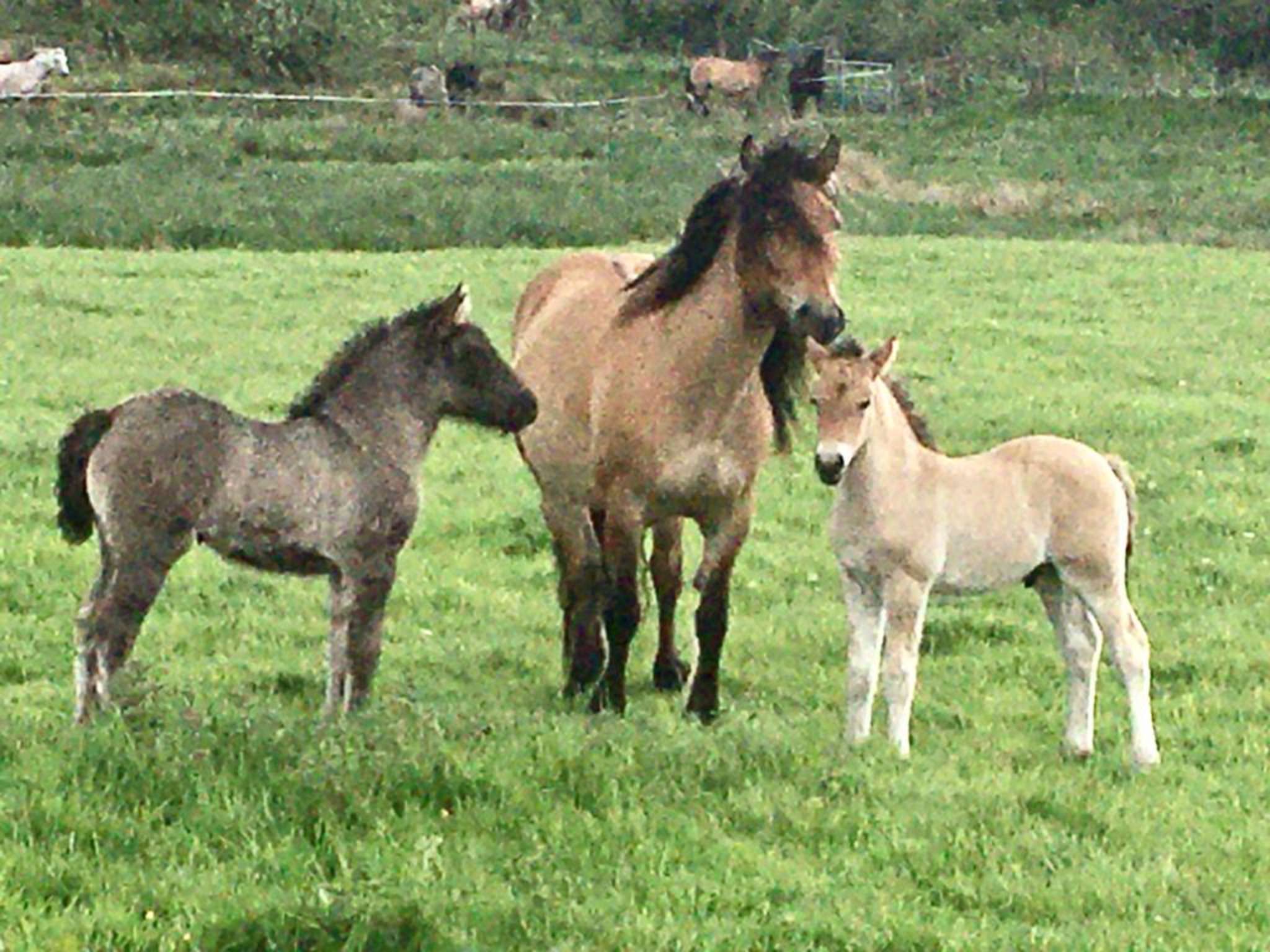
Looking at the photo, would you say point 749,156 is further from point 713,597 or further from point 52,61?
point 52,61

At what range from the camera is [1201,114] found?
40250 mm

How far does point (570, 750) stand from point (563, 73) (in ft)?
141

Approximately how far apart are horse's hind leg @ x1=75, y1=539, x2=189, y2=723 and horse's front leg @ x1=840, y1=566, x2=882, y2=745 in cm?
254

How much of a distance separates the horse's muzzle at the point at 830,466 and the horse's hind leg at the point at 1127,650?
1.28m

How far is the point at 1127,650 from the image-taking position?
7.65 m

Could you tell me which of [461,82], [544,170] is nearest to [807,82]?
[461,82]

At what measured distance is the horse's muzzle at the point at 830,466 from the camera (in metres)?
6.97

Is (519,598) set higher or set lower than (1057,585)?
lower

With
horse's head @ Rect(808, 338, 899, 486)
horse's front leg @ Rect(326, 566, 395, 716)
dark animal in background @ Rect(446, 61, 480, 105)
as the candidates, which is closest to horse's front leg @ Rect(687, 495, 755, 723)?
horse's head @ Rect(808, 338, 899, 486)

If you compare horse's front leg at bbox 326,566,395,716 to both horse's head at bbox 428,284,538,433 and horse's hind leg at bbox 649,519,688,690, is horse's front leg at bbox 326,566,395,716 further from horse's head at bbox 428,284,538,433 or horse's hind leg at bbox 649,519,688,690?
horse's hind leg at bbox 649,519,688,690

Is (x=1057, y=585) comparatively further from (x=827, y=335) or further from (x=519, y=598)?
(x=519, y=598)

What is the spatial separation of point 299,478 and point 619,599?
1.92 m

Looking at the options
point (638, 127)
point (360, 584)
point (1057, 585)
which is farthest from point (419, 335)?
point (638, 127)

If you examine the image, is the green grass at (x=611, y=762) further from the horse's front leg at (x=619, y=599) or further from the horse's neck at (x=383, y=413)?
the horse's neck at (x=383, y=413)
